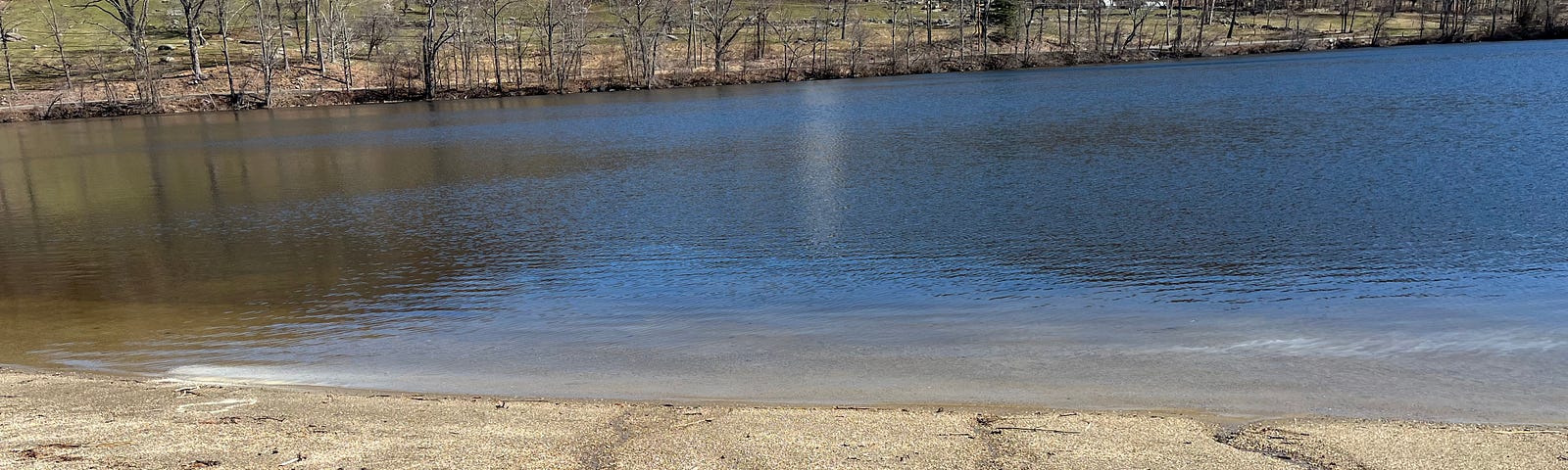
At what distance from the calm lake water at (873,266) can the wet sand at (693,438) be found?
31.6 inches

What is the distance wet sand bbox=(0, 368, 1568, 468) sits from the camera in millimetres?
6406

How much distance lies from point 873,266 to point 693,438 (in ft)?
24.3

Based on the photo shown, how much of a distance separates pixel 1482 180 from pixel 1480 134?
754 centimetres

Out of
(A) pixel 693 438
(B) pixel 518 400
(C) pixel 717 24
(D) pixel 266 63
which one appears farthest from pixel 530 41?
(A) pixel 693 438

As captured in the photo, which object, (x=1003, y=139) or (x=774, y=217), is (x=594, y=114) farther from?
(x=774, y=217)

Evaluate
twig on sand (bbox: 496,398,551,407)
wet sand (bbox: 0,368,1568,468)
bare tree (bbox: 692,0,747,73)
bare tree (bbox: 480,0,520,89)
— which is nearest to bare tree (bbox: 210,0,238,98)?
bare tree (bbox: 480,0,520,89)

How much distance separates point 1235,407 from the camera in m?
7.90

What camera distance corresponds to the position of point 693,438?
7016 millimetres

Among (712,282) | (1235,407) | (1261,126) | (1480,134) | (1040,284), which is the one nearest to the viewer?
(1235,407)

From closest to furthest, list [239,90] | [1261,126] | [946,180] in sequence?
[946,180]
[1261,126]
[239,90]

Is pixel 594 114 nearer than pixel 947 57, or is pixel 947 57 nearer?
pixel 594 114

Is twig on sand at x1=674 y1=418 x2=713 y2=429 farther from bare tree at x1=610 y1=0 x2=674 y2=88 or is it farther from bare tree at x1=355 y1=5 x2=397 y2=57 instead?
bare tree at x1=355 y1=5 x2=397 y2=57

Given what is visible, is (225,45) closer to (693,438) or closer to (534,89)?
(534,89)

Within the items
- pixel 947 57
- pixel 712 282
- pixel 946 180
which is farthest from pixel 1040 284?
pixel 947 57
